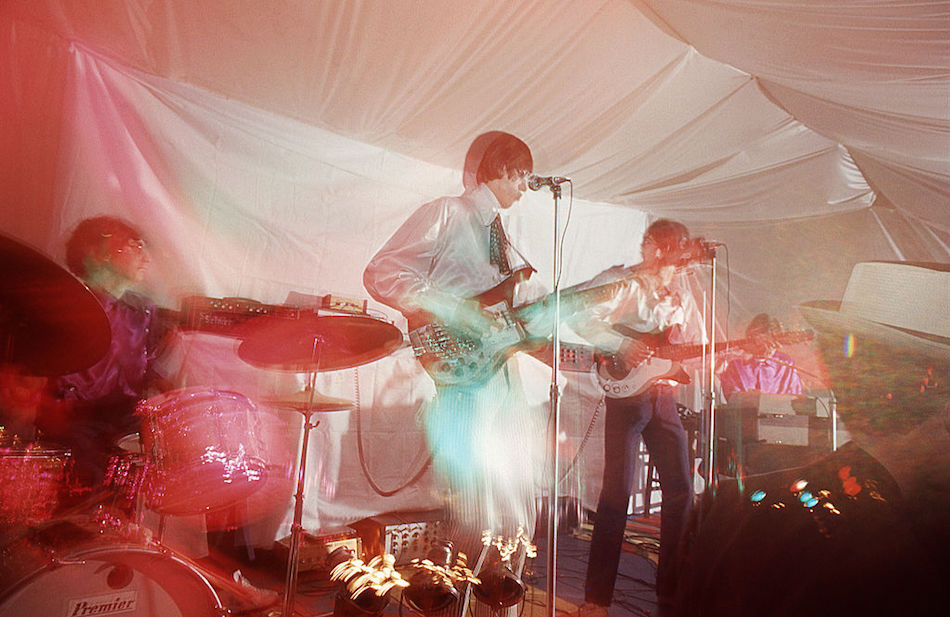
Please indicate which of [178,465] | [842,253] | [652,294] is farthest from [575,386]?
[178,465]

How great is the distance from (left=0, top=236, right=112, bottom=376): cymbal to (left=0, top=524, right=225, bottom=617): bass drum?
0.64 meters

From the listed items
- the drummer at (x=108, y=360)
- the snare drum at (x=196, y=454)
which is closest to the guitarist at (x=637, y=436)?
the snare drum at (x=196, y=454)

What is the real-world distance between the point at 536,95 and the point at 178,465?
9.33ft

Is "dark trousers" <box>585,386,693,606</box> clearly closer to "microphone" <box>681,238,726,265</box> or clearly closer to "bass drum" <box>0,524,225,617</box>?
"microphone" <box>681,238,726,265</box>

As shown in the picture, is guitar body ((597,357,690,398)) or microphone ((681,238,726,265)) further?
guitar body ((597,357,690,398))

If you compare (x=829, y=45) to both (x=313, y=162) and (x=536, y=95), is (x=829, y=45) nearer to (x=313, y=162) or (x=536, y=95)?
(x=536, y=95)

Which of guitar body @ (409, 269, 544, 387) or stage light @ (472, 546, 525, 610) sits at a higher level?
guitar body @ (409, 269, 544, 387)

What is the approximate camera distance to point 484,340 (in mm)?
2684

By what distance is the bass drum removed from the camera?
177 cm

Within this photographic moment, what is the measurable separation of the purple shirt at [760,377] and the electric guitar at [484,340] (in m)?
3.57

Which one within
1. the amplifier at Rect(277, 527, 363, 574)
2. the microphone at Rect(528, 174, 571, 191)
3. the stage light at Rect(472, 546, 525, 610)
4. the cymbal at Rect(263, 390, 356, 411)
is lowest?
the amplifier at Rect(277, 527, 363, 574)

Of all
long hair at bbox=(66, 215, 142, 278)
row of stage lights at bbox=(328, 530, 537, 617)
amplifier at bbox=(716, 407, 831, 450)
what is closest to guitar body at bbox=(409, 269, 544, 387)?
row of stage lights at bbox=(328, 530, 537, 617)

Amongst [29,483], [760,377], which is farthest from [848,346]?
[760,377]

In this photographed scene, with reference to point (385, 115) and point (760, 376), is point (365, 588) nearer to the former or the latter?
point (385, 115)
